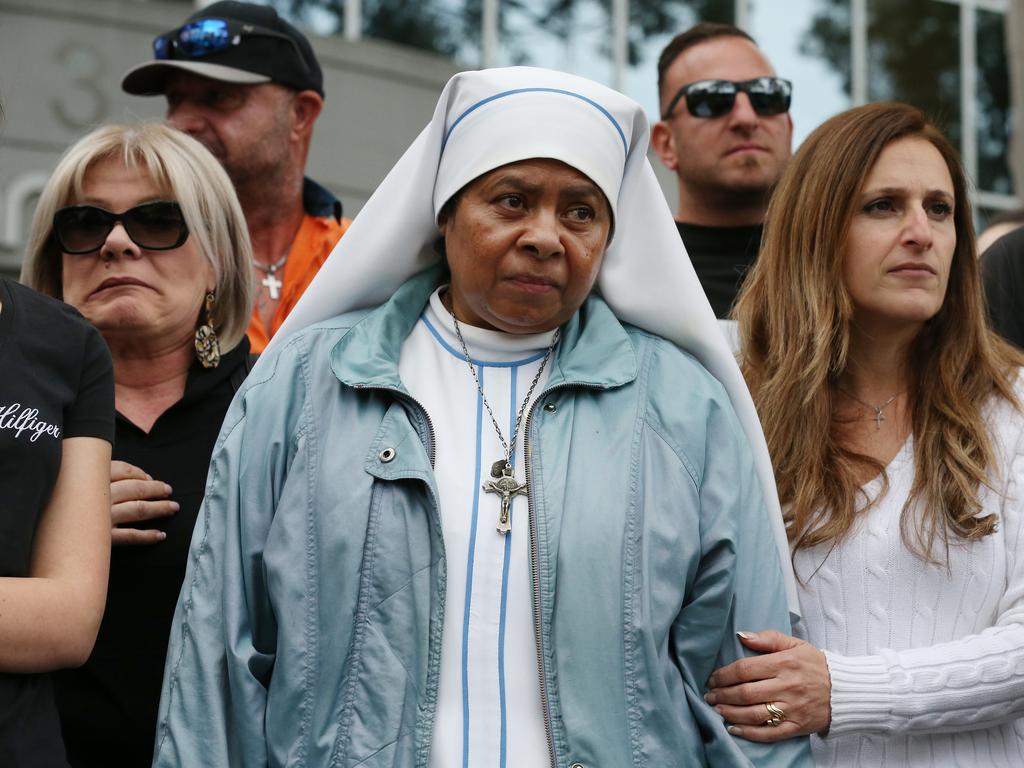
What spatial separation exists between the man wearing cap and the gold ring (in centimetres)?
230

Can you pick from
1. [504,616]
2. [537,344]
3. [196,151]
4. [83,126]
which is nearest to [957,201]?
[537,344]

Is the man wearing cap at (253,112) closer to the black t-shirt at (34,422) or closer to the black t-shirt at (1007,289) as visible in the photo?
the black t-shirt at (34,422)

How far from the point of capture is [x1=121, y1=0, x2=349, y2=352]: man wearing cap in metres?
4.73

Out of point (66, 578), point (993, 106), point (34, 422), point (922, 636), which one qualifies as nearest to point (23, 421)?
point (34, 422)

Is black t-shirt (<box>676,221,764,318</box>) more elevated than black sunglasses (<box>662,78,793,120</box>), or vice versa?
black sunglasses (<box>662,78,793,120</box>)

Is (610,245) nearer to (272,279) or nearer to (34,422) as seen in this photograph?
(34,422)

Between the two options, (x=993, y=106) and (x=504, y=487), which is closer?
(x=504, y=487)

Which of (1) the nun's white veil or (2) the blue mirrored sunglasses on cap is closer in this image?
(1) the nun's white veil

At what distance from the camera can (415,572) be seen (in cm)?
276

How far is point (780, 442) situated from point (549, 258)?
2.78 feet

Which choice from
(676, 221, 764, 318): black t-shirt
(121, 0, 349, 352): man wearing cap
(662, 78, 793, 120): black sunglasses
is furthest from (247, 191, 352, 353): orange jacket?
(662, 78, 793, 120): black sunglasses

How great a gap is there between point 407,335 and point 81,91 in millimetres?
7282

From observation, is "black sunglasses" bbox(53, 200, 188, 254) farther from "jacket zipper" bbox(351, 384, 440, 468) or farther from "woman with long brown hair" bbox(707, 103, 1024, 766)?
"woman with long brown hair" bbox(707, 103, 1024, 766)

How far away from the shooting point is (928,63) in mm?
13859
